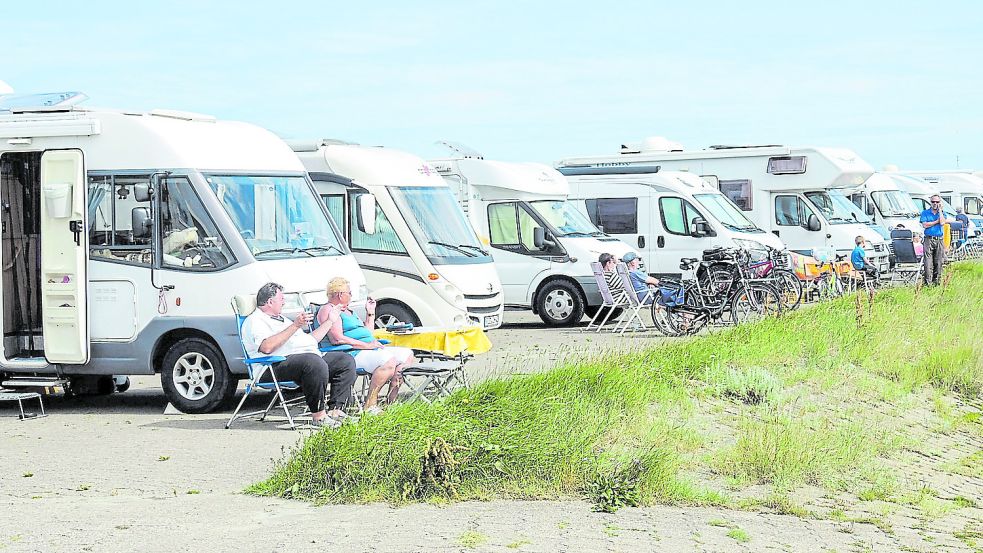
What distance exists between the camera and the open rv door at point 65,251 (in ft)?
37.0

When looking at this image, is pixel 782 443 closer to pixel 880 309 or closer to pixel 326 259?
pixel 326 259

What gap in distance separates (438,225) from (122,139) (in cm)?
484

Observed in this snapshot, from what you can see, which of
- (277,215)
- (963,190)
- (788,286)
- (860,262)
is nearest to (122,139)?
(277,215)

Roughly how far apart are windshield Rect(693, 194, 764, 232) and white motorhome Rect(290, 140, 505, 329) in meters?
7.08

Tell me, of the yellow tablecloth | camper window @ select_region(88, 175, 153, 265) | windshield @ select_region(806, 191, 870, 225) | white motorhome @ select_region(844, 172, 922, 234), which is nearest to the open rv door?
camper window @ select_region(88, 175, 153, 265)

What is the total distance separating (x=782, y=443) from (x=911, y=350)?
6.51m

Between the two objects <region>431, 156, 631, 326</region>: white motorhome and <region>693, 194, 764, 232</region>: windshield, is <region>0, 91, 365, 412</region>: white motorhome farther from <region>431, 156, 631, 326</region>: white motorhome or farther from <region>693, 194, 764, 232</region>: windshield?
<region>693, 194, 764, 232</region>: windshield

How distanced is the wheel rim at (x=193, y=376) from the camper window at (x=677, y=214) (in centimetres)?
1149

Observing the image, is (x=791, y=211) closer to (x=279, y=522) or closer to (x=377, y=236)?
(x=377, y=236)

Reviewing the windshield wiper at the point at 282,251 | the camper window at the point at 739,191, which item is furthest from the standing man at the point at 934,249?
the windshield wiper at the point at 282,251

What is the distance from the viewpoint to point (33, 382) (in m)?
11.7

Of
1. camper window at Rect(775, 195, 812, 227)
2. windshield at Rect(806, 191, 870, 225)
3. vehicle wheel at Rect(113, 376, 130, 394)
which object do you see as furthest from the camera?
windshield at Rect(806, 191, 870, 225)

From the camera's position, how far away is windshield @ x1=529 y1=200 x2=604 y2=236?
19.5 m

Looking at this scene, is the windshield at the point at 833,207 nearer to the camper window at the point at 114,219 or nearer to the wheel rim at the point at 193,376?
the wheel rim at the point at 193,376
